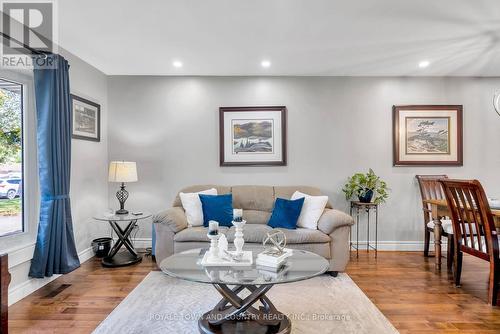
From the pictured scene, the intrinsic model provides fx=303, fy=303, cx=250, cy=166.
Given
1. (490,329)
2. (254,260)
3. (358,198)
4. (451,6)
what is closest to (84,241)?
(254,260)

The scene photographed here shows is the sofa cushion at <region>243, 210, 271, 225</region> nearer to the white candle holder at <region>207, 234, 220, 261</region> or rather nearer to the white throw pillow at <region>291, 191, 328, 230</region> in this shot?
the white throw pillow at <region>291, 191, 328, 230</region>

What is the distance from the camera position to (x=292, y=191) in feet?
13.6

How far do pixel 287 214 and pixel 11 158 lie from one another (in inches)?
113

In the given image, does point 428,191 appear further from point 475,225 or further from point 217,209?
point 217,209

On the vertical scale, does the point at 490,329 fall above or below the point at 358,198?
below

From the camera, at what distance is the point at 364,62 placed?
3875 millimetres

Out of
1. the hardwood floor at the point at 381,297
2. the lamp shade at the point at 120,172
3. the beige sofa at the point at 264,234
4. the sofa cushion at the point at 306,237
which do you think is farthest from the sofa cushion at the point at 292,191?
the lamp shade at the point at 120,172

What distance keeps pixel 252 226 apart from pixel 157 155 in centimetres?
189

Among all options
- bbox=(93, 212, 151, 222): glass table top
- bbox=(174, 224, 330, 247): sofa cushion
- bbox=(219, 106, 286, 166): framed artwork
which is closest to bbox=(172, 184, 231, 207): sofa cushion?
bbox=(219, 106, 286, 166): framed artwork

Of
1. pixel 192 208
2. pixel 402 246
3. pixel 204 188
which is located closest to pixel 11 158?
pixel 192 208

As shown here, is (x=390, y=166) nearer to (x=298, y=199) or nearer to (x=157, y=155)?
(x=298, y=199)

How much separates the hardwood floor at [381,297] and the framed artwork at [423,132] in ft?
4.76

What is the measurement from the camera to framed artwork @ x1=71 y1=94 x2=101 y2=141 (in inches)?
145

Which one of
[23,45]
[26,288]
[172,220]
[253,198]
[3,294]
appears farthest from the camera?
[253,198]
